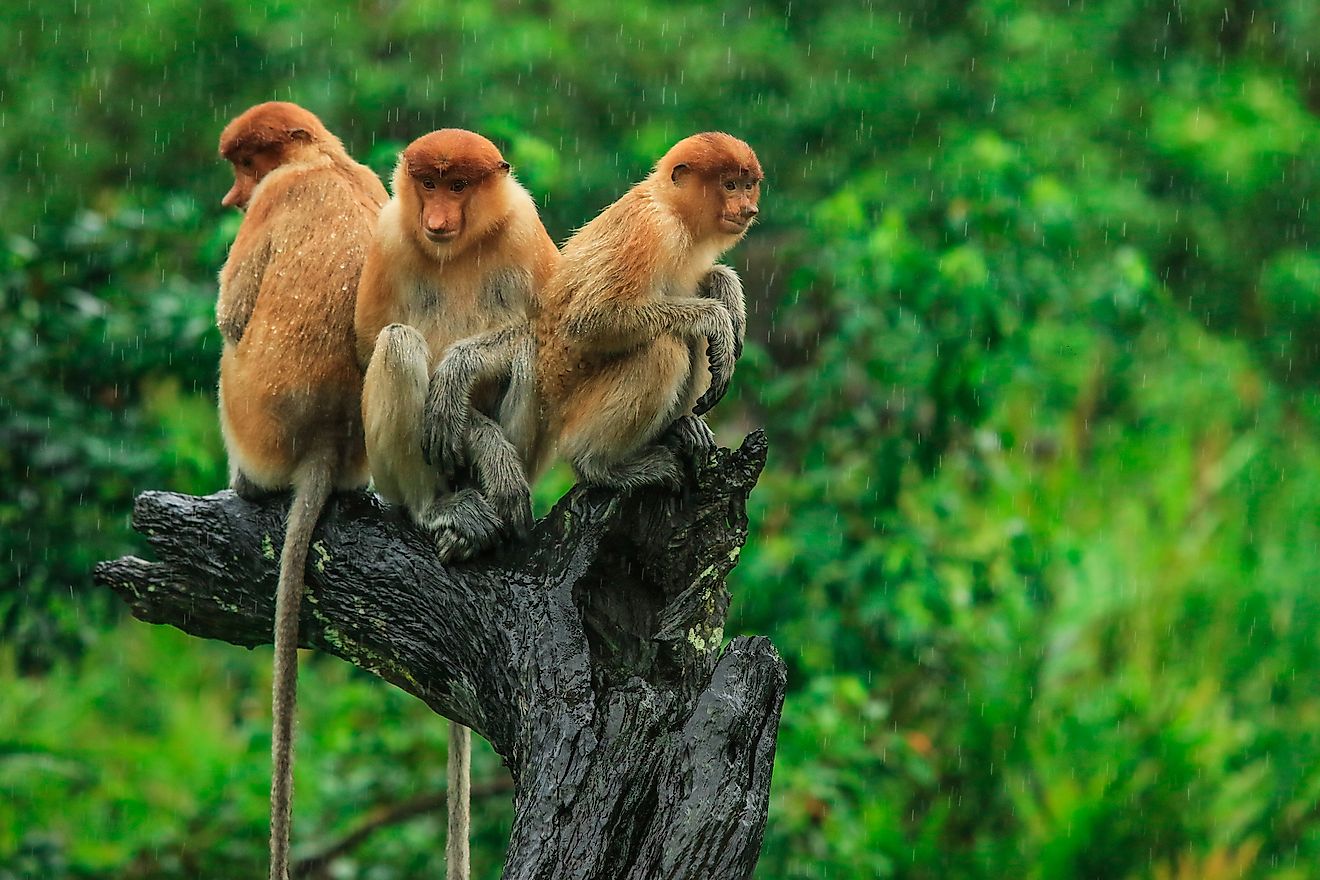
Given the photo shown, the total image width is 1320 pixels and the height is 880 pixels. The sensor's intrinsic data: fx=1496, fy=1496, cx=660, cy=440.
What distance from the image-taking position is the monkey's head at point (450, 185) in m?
3.06

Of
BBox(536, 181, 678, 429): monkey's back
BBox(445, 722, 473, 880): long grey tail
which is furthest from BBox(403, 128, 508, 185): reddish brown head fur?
BBox(445, 722, 473, 880): long grey tail

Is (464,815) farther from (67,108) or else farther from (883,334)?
(67,108)

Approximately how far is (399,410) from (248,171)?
0.85 metres

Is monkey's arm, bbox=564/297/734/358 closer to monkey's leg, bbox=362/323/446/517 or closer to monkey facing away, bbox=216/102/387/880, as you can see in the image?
monkey's leg, bbox=362/323/446/517

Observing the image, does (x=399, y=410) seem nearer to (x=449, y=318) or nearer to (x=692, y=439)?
(x=449, y=318)

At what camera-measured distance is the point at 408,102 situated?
25.0 ft

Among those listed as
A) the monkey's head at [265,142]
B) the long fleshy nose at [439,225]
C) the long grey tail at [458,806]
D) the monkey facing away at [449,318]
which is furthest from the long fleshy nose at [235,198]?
the long grey tail at [458,806]

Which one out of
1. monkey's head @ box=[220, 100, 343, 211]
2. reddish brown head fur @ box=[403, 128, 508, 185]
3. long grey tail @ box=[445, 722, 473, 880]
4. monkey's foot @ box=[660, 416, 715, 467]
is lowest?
long grey tail @ box=[445, 722, 473, 880]

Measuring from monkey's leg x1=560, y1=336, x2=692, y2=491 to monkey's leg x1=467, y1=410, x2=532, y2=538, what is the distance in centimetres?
12

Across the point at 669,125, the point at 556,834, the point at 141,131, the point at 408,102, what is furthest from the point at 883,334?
the point at 141,131

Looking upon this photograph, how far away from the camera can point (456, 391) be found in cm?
318

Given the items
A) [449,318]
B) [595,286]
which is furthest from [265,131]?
[595,286]

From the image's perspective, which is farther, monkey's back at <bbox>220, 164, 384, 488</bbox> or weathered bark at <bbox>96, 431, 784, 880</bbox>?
monkey's back at <bbox>220, 164, 384, 488</bbox>

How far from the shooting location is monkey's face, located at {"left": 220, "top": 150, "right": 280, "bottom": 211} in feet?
11.8
